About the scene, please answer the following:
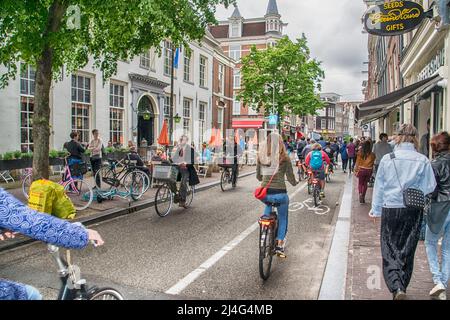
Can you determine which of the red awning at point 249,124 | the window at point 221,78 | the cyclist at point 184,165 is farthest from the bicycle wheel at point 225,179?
the red awning at point 249,124

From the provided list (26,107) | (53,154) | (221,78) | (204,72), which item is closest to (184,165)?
(53,154)

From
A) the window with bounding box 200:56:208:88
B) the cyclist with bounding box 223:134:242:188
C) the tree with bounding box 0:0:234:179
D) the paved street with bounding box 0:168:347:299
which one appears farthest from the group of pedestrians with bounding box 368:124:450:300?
the window with bounding box 200:56:208:88

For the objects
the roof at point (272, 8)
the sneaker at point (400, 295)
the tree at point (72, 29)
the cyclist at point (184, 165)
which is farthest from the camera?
the roof at point (272, 8)

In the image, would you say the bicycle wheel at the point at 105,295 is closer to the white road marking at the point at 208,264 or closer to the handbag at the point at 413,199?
the white road marking at the point at 208,264

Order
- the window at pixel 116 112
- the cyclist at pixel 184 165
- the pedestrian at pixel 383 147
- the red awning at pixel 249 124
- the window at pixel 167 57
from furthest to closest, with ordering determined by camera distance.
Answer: the red awning at pixel 249 124
the window at pixel 167 57
the window at pixel 116 112
the pedestrian at pixel 383 147
the cyclist at pixel 184 165

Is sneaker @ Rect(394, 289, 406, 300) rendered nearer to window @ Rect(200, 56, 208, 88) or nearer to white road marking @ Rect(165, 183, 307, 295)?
white road marking @ Rect(165, 183, 307, 295)

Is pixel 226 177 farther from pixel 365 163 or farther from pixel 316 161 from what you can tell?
pixel 365 163

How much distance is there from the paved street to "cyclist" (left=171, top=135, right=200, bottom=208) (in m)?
0.71

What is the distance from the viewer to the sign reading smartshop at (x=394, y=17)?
9.12 metres

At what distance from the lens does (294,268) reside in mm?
5629

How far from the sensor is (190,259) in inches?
234

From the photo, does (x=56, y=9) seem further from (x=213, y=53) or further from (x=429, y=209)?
(x=213, y=53)

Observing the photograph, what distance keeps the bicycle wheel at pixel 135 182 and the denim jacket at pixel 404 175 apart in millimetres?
7320

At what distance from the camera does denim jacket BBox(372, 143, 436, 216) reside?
417 cm
